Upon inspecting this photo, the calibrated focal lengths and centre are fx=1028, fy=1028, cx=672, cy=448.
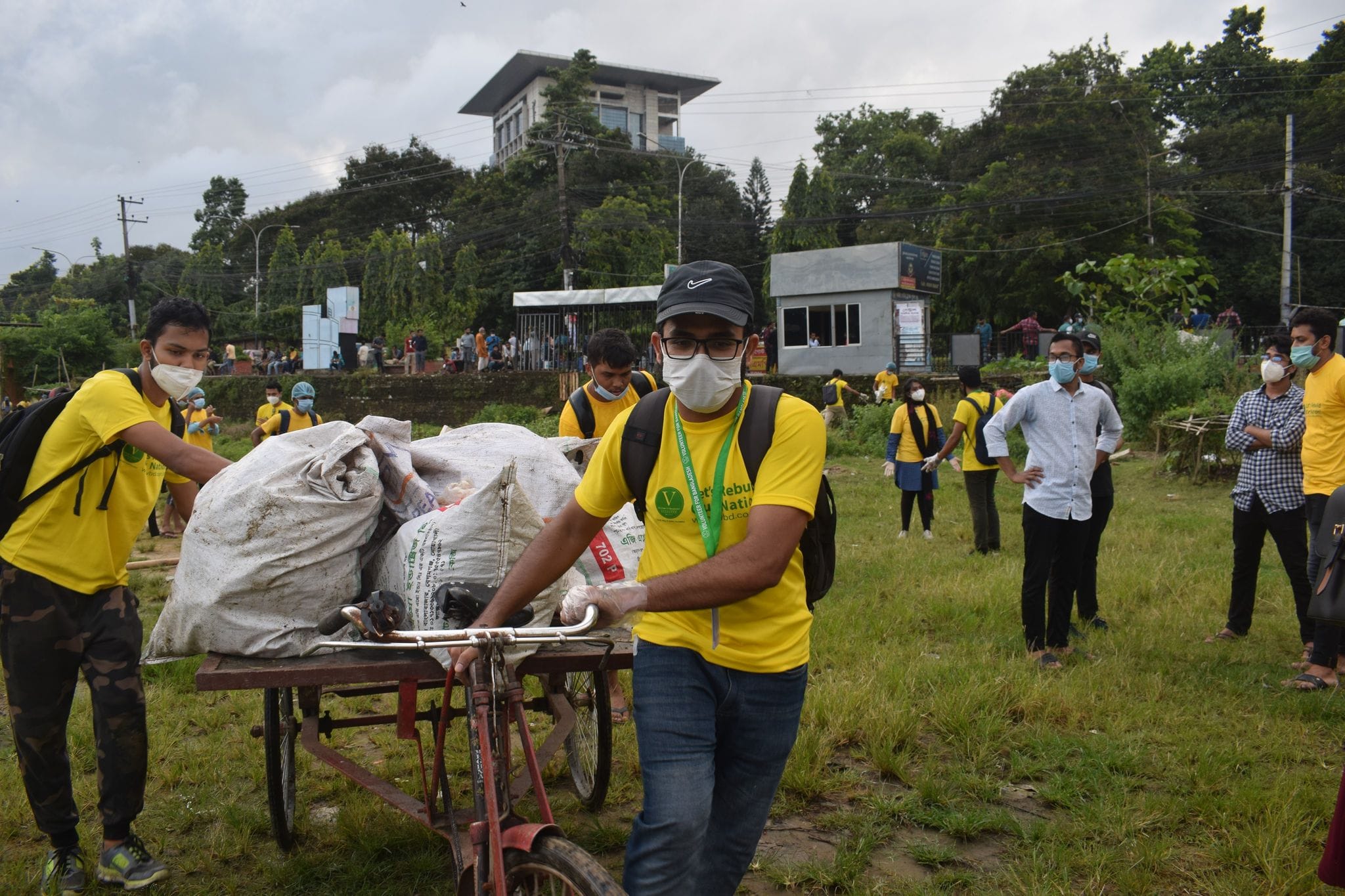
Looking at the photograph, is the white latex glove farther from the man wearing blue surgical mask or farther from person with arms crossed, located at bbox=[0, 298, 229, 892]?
the man wearing blue surgical mask

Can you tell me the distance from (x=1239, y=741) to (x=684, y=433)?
368 cm

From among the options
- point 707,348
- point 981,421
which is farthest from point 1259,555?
point 707,348

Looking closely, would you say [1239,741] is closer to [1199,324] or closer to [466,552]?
[466,552]

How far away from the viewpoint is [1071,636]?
21.7ft

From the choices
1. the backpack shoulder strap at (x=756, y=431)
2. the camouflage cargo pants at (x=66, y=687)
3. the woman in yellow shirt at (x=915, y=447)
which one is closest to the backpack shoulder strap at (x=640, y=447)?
the backpack shoulder strap at (x=756, y=431)

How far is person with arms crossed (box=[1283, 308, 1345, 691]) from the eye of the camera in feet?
18.1

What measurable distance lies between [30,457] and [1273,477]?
623cm

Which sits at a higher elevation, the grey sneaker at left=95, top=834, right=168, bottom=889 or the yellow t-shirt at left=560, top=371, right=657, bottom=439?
the yellow t-shirt at left=560, top=371, right=657, bottom=439

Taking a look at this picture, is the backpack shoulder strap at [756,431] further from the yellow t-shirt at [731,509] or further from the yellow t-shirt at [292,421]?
the yellow t-shirt at [292,421]

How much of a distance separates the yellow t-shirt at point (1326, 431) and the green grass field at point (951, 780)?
112cm

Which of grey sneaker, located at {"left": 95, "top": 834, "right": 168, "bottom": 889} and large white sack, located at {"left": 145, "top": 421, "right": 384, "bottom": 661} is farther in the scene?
grey sneaker, located at {"left": 95, "top": 834, "right": 168, "bottom": 889}

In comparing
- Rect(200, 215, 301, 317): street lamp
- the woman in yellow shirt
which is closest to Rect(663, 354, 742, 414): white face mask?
the woman in yellow shirt

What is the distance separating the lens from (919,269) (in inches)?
1120

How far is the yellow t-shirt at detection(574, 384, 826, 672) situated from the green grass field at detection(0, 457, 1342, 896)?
5.22ft
